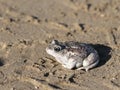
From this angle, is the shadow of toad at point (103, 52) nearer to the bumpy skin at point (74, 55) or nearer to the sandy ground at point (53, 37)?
the sandy ground at point (53, 37)

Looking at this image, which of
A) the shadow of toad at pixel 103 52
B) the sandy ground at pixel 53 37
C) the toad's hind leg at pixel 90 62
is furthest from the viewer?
the shadow of toad at pixel 103 52

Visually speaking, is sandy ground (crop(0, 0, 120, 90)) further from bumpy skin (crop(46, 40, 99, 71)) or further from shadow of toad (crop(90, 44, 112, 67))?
bumpy skin (crop(46, 40, 99, 71))

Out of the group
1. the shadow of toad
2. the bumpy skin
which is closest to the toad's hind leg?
the bumpy skin

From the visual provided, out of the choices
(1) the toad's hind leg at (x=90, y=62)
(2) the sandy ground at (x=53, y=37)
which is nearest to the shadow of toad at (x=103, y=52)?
(2) the sandy ground at (x=53, y=37)

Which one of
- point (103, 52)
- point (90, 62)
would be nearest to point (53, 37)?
point (103, 52)

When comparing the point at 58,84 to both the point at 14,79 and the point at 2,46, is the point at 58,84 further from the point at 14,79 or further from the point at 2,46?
the point at 2,46

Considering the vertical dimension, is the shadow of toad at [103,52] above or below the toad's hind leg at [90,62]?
above

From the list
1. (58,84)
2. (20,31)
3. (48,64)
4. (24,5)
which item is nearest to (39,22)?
(20,31)
